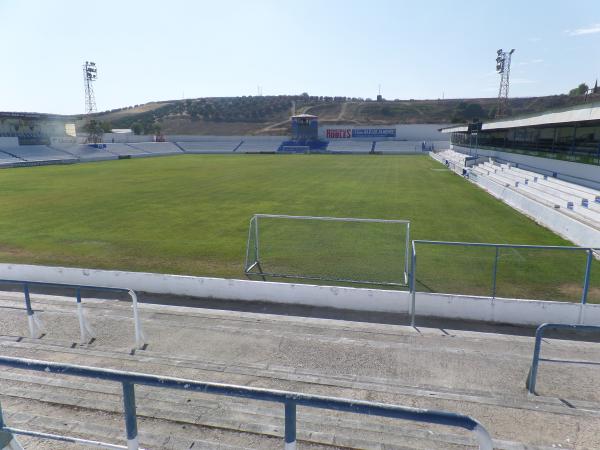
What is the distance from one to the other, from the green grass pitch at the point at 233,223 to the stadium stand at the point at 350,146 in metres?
42.5

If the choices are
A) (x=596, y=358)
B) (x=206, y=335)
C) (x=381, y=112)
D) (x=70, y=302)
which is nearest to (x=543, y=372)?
(x=596, y=358)

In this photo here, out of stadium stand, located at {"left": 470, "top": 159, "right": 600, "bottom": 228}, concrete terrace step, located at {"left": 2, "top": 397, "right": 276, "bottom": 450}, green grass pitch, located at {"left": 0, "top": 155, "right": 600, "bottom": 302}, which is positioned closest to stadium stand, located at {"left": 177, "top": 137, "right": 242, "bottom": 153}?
green grass pitch, located at {"left": 0, "top": 155, "right": 600, "bottom": 302}

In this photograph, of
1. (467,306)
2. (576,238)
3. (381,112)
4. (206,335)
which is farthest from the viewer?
(381,112)

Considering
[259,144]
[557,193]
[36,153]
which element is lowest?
[557,193]

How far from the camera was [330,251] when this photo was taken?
1354 centimetres

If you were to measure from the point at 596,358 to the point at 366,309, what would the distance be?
170 inches

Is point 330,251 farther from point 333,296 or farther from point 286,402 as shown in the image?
point 286,402

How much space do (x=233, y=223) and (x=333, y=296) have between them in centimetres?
945

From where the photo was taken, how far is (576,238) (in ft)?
47.5

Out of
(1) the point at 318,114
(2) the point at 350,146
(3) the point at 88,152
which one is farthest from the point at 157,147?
(1) the point at 318,114

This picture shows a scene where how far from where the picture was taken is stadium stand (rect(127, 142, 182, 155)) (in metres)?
77.4

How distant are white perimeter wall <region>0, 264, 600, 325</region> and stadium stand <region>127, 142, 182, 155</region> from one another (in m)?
69.7

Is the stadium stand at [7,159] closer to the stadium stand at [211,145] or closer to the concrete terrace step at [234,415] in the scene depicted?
the stadium stand at [211,145]

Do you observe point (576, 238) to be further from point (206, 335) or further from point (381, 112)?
point (381, 112)
